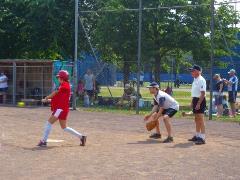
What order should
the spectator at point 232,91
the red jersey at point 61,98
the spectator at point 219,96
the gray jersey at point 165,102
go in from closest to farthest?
the red jersey at point 61,98 → the gray jersey at point 165,102 → the spectator at point 232,91 → the spectator at point 219,96

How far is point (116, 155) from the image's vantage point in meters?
10.8

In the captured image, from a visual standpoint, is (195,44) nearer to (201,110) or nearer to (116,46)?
(116,46)

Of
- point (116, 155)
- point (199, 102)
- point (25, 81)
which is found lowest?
point (116, 155)

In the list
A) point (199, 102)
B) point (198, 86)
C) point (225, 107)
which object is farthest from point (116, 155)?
point (225, 107)

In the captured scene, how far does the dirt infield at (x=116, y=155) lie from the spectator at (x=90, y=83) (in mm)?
9166

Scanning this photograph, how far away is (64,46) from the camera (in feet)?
107

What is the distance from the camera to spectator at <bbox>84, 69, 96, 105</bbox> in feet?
85.6

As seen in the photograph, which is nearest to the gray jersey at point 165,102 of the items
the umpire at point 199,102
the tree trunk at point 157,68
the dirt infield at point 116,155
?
the umpire at point 199,102

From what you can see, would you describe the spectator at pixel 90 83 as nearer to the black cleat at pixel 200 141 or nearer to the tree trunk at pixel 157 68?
the tree trunk at pixel 157 68

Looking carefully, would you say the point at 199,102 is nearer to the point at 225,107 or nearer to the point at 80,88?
the point at 225,107

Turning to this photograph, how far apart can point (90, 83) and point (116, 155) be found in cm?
1555

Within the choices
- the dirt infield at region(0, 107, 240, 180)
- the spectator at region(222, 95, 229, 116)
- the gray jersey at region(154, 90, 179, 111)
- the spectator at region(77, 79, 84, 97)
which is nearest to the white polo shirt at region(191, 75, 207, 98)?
the gray jersey at region(154, 90, 179, 111)

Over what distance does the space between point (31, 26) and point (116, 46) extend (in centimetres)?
693

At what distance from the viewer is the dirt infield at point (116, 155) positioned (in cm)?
886
